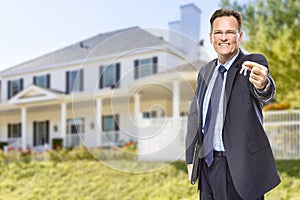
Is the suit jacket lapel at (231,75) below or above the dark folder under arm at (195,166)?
above

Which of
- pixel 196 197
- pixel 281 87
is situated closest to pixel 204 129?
pixel 196 197

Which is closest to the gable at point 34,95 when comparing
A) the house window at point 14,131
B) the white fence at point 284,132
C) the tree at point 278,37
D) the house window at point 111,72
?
the house window at point 14,131

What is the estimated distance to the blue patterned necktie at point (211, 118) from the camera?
1.98 meters

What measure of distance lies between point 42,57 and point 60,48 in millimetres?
961

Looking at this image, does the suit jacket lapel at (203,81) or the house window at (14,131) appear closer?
the suit jacket lapel at (203,81)

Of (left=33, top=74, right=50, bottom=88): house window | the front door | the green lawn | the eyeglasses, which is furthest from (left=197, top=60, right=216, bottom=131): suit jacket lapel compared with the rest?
the front door

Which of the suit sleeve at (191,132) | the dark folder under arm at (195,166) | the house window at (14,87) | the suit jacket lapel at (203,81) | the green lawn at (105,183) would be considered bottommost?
the green lawn at (105,183)

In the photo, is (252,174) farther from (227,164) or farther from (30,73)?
(30,73)

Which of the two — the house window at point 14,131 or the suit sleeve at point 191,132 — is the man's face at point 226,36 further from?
the house window at point 14,131

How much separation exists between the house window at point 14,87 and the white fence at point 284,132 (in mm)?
12736

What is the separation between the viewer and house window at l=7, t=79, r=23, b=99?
60.7 ft

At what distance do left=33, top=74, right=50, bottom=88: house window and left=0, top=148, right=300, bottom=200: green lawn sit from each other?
8609 millimetres

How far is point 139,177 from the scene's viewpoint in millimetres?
7457

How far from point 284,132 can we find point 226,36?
24.7 feet
